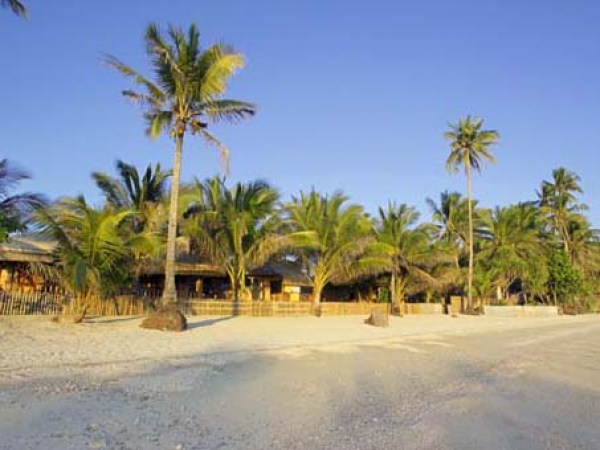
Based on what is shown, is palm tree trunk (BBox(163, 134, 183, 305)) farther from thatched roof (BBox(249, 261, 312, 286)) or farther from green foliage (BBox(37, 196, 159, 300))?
thatched roof (BBox(249, 261, 312, 286))

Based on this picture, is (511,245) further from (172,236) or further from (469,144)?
(172,236)

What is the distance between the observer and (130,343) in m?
11.3

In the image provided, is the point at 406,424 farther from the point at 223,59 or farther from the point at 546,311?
the point at 546,311

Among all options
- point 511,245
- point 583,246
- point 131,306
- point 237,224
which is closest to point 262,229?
point 237,224

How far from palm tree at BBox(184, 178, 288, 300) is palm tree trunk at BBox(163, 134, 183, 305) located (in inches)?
297

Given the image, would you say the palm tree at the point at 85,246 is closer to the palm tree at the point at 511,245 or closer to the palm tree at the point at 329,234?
the palm tree at the point at 329,234

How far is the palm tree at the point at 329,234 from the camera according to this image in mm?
26969

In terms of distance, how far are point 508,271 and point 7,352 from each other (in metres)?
38.0

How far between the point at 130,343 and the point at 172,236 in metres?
4.80

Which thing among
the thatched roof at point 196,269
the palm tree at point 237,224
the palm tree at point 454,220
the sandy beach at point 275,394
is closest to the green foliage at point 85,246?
the sandy beach at point 275,394

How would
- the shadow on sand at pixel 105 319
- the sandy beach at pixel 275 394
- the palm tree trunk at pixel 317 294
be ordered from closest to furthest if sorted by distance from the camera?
the sandy beach at pixel 275 394
the shadow on sand at pixel 105 319
the palm tree trunk at pixel 317 294

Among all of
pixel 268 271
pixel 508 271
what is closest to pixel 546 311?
pixel 508 271

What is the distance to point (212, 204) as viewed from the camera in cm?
2444

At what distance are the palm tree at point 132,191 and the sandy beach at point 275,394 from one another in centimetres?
1062
